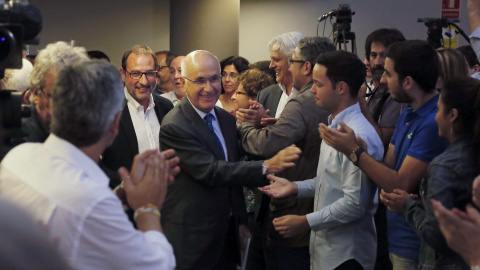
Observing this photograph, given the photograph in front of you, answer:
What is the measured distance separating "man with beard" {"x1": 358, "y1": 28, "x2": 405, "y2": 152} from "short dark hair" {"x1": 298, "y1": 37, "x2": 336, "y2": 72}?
323mm

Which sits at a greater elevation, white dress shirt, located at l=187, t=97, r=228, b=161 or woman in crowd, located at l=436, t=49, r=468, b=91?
woman in crowd, located at l=436, t=49, r=468, b=91

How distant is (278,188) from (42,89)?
1160 mm

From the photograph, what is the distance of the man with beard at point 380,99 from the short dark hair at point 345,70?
9.4 inches

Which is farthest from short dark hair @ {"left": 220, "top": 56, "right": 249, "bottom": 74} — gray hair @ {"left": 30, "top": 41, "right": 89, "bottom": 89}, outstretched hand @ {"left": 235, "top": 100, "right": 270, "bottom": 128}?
gray hair @ {"left": 30, "top": 41, "right": 89, "bottom": 89}

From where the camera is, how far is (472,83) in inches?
93.0

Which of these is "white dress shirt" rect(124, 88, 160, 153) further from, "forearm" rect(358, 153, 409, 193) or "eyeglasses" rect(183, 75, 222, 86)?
"forearm" rect(358, 153, 409, 193)

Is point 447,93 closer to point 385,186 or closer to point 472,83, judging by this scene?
point 472,83

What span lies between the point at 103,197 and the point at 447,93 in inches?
54.2

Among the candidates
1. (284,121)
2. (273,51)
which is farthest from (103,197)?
(273,51)

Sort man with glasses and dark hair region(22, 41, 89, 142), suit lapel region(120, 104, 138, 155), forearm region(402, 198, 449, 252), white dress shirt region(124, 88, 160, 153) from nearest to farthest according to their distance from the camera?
forearm region(402, 198, 449, 252) < man with glasses and dark hair region(22, 41, 89, 142) < suit lapel region(120, 104, 138, 155) < white dress shirt region(124, 88, 160, 153)

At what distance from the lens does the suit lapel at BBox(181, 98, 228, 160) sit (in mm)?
3092

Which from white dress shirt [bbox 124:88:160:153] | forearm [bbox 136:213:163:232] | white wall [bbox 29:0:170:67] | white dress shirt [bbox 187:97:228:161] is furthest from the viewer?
Answer: white wall [bbox 29:0:170:67]

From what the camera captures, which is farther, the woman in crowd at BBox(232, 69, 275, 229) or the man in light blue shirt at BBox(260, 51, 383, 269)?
the woman in crowd at BBox(232, 69, 275, 229)

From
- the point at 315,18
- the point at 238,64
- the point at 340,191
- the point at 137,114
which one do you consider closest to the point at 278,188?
the point at 340,191
